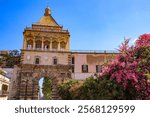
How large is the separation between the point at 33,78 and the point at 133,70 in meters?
21.9

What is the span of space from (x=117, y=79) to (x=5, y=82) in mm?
21948

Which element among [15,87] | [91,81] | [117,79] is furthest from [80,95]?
[15,87]

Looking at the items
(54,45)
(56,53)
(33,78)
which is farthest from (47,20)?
(33,78)

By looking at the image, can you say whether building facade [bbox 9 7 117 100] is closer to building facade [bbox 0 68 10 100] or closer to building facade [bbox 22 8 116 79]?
building facade [bbox 22 8 116 79]

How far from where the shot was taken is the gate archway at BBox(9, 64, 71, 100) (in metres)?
30.7

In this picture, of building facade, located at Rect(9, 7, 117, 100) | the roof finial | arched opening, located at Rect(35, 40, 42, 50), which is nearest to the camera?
building facade, located at Rect(9, 7, 117, 100)

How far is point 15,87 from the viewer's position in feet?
104

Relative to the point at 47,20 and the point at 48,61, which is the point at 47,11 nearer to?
the point at 47,20

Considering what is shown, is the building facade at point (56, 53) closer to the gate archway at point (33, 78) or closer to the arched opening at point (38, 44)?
the arched opening at point (38, 44)

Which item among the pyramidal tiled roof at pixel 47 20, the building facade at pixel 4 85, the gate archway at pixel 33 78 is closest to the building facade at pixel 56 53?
the pyramidal tiled roof at pixel 47 20

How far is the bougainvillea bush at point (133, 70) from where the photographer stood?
11523 millimetres

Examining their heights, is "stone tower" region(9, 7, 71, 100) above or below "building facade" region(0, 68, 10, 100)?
above

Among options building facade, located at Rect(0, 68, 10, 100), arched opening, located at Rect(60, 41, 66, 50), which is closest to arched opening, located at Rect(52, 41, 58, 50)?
arched opening, located at Rect(60, 41, 66, 50)

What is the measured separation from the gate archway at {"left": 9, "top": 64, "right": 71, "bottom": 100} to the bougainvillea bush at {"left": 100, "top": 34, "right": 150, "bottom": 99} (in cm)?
1875
